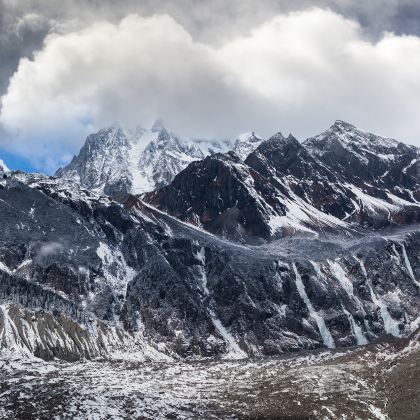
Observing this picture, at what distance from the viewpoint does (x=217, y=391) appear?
169625 millimetres

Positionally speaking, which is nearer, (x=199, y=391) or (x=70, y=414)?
(x=70, y=414)

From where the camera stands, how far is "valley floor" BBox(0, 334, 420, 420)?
14325cm

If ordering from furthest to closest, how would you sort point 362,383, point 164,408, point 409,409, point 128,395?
1. point 362,383
2. point 128,395
3. point 164,408
4. point 409,409

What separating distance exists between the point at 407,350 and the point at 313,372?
96.6 feet

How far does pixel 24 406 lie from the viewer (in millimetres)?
142625

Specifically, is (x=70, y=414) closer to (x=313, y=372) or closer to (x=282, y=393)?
(x=282, y=393)

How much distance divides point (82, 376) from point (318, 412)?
71.7 metres

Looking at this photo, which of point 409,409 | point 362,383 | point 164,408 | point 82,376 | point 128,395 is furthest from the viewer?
point 82,376

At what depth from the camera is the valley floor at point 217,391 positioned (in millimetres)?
143250

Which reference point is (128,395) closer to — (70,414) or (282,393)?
(70,414)

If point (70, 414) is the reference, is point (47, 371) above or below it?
above

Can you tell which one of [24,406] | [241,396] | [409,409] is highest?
[24,406]

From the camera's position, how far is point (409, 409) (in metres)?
137

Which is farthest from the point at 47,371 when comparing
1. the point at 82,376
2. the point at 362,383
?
the point at 362,383
